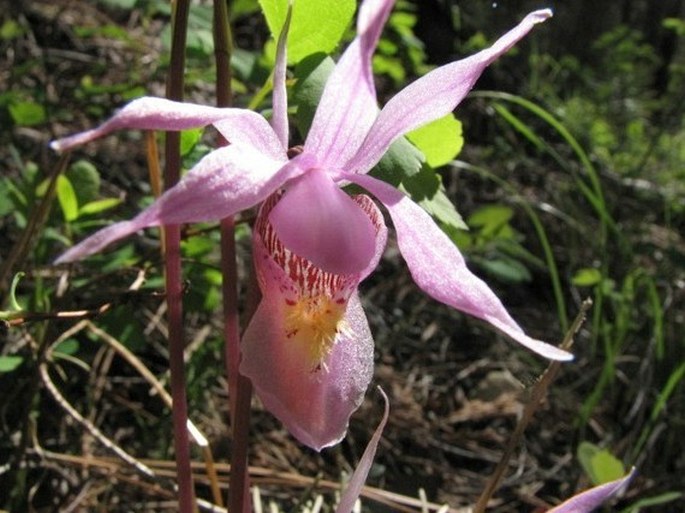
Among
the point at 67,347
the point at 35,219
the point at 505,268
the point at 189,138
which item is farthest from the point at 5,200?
the point at 505,268

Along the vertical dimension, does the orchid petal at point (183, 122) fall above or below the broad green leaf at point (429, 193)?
above

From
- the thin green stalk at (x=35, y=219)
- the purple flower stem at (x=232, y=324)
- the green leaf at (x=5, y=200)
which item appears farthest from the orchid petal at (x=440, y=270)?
the green leaf at (x=5, y=200)

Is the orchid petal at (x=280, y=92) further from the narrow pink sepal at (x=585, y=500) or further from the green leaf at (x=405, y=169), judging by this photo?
the narrow pink sepal at (x=585, y=500)

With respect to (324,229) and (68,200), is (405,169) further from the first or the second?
(68,200)

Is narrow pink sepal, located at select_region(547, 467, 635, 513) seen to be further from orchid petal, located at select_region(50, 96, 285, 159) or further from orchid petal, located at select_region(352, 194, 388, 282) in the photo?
orchid petal, located at select_region(50, 96, 285, 159)

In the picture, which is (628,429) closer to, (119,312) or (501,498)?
(501,498)

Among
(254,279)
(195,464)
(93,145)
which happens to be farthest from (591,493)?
(93,145)

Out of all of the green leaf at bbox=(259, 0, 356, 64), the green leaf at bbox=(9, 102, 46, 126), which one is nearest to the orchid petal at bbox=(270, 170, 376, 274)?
the green leaf at bbox=(259, 0, 356, 64)
